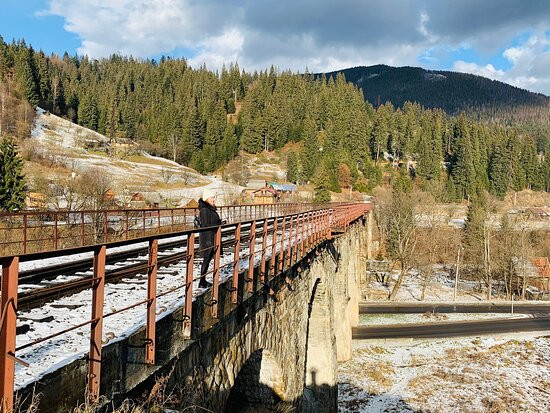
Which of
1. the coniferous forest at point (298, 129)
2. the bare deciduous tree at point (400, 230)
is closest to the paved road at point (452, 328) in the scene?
the bare deciduous tree at point (400, 230)

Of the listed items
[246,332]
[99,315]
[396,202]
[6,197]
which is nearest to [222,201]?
[396,202]

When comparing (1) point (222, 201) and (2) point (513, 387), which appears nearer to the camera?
(2) point (513, 387)

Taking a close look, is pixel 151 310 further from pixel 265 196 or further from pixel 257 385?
pixel 265 196

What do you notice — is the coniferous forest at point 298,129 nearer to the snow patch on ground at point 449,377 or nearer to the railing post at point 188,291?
the snow patch on ground at point 449,377

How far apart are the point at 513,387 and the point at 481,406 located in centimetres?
381

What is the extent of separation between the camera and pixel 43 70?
10494 centimetres

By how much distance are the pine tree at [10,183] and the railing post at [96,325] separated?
2642cm

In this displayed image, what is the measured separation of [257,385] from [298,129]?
112 meters

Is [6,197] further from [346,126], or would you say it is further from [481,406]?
[346,126]

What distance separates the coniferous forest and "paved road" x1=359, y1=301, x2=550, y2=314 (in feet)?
140

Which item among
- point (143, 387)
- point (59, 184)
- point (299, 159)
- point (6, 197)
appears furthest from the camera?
point (299, 159)

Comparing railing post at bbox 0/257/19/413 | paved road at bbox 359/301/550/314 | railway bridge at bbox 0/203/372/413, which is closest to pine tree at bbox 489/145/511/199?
paved road at bbox 359/301/550/314

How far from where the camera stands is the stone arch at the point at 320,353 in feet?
58.2

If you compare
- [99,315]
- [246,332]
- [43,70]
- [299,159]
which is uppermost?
[43,70]
